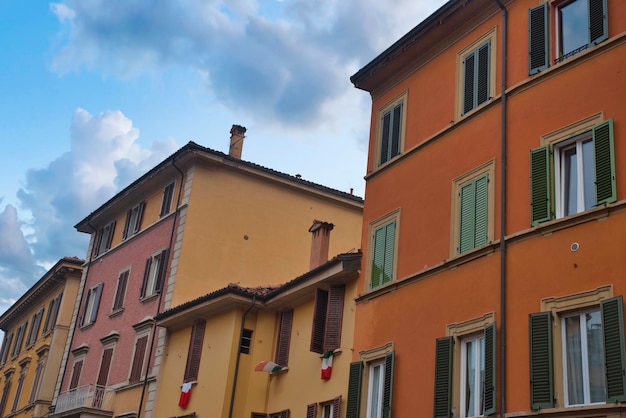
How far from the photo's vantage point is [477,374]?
48.2 ft

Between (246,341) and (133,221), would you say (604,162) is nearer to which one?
(246,341)

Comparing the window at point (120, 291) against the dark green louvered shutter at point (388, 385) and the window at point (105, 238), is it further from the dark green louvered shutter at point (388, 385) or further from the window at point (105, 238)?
the dark green louvered shutter at point (388, 385)

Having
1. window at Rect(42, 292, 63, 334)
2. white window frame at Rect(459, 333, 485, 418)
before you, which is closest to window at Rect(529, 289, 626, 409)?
white window frame at Rect(459, 333, 485, 418)

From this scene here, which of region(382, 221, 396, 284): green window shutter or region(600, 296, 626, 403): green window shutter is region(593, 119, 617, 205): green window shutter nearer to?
region(600, 296, 626, 403): green window shutter

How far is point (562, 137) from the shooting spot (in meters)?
14.4

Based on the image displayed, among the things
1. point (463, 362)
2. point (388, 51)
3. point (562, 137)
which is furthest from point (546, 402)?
point (388, 51)

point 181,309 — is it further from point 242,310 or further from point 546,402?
point 546,402

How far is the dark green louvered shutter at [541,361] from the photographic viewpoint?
12.8 meters

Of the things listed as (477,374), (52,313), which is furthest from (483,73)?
(52,313)

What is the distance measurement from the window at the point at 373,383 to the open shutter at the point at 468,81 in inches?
215

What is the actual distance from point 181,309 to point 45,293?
74.1 ft

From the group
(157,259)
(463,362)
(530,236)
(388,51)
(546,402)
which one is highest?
(388,51)

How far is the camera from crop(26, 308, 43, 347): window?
4509 centimetres

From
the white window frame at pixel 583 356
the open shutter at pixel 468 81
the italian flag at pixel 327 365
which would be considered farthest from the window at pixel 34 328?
the white window frame at pixel 583 356
